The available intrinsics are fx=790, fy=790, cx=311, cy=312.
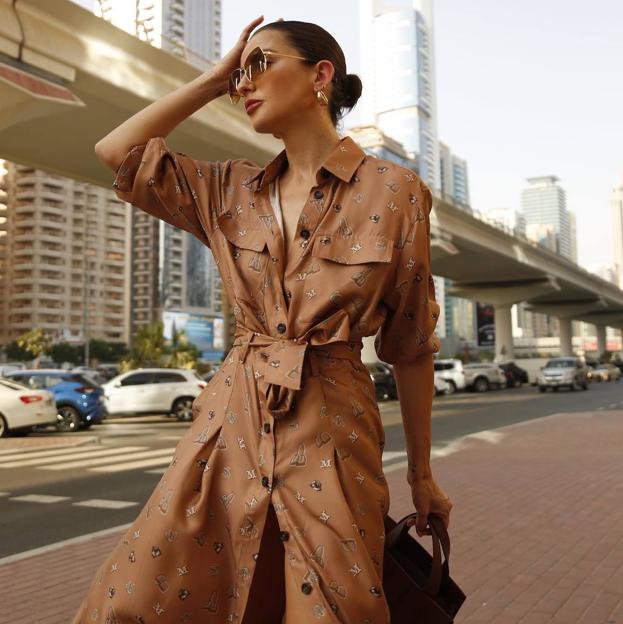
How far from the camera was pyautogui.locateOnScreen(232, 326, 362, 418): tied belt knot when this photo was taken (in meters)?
1.55

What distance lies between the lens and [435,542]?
6.03 feet

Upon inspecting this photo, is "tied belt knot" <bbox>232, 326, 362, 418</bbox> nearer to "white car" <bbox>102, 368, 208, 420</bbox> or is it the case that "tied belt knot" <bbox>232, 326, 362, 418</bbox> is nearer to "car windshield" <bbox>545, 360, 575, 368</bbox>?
"white car" <bbox>102, 368, 208, 420</bbox>

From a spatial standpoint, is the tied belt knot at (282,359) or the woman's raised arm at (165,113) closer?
the tied belt knot at (282,359)

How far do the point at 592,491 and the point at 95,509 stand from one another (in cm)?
494

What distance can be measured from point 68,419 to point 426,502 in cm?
1660

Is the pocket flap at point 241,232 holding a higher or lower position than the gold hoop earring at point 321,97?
lower

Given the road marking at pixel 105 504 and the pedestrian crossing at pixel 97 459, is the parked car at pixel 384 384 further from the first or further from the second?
the road marking at pixel 105 504

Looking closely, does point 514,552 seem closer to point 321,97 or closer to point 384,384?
point 321,97

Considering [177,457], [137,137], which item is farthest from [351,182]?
[177,457]

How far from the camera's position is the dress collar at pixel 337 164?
1.75 meters

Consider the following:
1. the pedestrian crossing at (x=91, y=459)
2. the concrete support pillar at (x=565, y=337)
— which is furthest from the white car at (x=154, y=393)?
the concrete support pillar at (x=565, y=337)

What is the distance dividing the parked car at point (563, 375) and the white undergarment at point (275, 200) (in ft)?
109

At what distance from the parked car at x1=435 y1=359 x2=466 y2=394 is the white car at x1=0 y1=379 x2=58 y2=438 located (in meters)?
22.6

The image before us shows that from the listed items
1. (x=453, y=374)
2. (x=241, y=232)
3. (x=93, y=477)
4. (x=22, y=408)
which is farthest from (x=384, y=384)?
(x=241, y=232)
